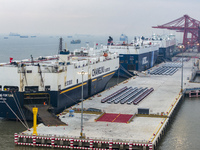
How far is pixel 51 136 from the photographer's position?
36719 millimetres

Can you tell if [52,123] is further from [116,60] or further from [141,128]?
[116,60]

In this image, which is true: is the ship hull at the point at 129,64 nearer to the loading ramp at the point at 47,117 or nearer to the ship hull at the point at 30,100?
the ship hull at the point at 30,100

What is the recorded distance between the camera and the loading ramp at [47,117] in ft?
134

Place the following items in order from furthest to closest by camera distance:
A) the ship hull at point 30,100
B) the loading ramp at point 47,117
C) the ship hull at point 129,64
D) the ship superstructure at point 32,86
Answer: the ship hull at point 129,64 < the ship superstructure at point 32,86 < the ship hull at point 30,100 < the loading ramp at point 47,117

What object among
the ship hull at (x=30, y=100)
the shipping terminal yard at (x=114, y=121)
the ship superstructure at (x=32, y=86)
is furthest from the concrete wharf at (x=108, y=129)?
the ship superstructure at (x=32, y=86)

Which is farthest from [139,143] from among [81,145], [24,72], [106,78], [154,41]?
[154,41]

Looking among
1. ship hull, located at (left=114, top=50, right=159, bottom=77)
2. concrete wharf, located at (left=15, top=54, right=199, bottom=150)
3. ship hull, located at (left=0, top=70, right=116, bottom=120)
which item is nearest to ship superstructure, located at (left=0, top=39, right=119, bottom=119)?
ship hull, located at (left=0, top=70, right=116, bottom=120)

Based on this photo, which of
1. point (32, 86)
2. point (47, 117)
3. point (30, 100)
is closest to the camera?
point (47, 117)

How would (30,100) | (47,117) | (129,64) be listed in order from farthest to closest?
(129,64), (30,100), (47,117)

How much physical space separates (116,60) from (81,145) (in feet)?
136

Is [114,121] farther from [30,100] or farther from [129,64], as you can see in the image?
[129,64]

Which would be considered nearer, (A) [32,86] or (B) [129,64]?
(A) [32,86]

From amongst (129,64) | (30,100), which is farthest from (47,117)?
(129,64)

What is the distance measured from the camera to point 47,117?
4225 cm
